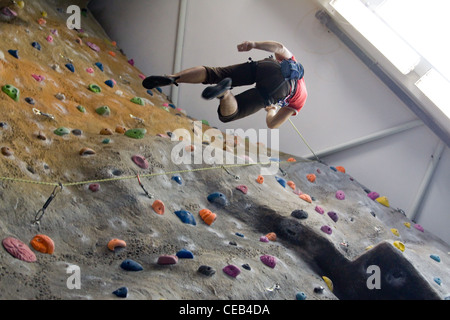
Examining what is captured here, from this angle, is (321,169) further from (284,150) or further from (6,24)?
(6,24)

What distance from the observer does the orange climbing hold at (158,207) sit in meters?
2.85

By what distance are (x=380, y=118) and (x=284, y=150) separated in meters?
0.90

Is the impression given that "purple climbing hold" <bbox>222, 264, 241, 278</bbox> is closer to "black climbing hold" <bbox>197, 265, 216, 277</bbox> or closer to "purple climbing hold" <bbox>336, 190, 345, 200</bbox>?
"black climbing hold" <bbox>197, 265, 216, 277</bbox>

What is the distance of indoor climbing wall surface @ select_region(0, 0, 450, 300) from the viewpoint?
235 cm

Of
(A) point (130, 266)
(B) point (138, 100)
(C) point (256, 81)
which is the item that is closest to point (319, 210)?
(C) point (256, 81)

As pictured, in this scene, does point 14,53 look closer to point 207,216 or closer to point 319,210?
point 207,216

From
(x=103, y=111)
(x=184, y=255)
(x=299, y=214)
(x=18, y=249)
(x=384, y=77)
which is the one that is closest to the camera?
(x=18, y=249)

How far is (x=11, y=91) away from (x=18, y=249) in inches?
48.2

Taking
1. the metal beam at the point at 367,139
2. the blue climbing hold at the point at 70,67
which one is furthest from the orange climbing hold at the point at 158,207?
the metal beam at the point at 367,139

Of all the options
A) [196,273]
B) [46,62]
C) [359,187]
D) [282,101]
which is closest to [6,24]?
[46,62]

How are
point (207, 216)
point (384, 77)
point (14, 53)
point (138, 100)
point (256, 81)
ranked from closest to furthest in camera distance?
point (256, 81) < point (207, 216) < point (14, 53) < point (138, 100) < point (384, 77)

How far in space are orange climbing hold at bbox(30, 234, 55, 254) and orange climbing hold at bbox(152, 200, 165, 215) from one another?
2.09 feet

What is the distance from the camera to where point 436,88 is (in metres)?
4.01

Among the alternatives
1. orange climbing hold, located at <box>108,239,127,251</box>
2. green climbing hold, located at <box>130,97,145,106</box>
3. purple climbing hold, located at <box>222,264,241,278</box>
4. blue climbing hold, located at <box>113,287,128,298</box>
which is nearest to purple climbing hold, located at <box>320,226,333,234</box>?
purple climbing hold, located at <box>222,264,241,278</box>
